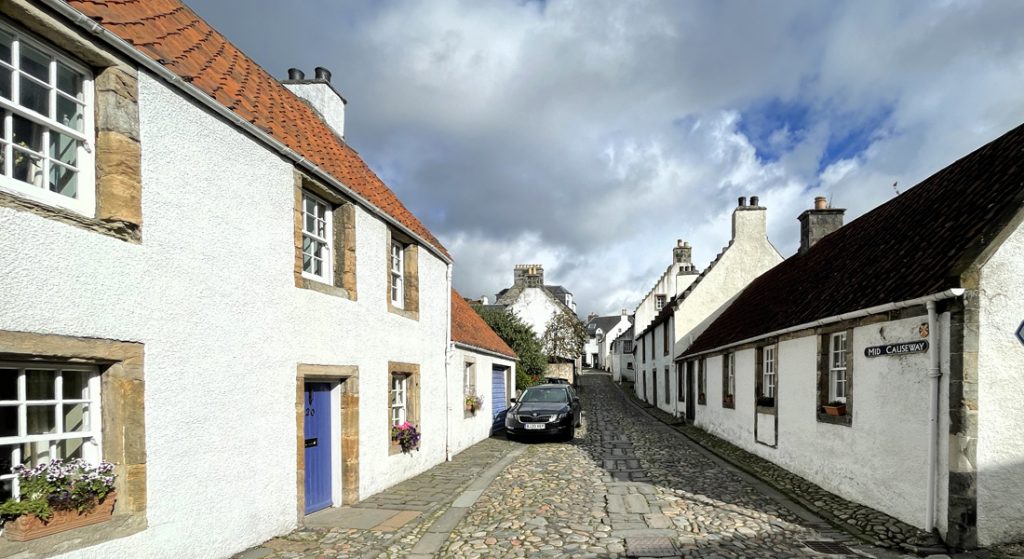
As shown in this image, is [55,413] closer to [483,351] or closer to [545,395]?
[483,351]

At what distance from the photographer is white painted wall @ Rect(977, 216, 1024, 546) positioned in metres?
5.94

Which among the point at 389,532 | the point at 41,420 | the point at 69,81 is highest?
the point at 69,81

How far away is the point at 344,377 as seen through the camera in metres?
7.99

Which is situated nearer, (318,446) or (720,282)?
(318,446)

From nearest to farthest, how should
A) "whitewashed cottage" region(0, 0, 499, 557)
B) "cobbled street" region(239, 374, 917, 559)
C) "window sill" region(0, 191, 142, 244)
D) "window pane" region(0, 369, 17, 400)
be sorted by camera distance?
"window sill" region(0, 191, 142, 244)
"window pane" region(0, 369, 17, 400)
"whitewashed cottage" region(0, 0, 499, 557)
"cobbled street" region(239, 374, 917, 559)

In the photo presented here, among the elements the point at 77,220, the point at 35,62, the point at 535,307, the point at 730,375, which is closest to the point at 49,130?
the point at 35,62

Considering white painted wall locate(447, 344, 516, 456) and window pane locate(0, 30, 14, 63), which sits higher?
window pane locate(0, 30, 14, 63)

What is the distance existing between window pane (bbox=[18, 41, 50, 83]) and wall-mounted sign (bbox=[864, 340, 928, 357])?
8.84m

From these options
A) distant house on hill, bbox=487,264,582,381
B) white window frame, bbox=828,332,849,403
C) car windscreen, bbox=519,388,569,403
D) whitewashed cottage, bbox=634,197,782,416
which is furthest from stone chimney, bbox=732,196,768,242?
distant house on hill, bbox=487,264,582,381

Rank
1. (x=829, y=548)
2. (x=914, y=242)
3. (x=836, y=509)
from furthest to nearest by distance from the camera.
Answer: (x=914, y=242) < (x=836, y=509) < (x=829, y=548)

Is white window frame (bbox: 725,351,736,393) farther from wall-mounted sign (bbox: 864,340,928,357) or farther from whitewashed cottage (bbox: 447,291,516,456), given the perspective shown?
wall-mounted sign (bbox: 864,340,928,357)

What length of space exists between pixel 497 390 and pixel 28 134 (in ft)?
51.3

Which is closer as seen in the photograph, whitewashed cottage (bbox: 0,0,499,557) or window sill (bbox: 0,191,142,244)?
window sill (bbox: 0,191,142,244)

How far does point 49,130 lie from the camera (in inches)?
168
